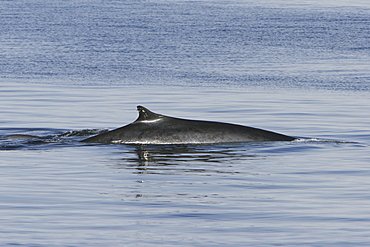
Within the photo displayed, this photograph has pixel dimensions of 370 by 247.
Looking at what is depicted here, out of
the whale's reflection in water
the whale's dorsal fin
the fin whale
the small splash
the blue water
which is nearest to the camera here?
the blue water

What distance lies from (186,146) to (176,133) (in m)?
0.22

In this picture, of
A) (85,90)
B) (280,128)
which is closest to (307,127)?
(280,128)

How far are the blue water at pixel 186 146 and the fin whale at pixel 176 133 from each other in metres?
0.18

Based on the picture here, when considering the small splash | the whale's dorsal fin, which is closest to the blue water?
the small splash

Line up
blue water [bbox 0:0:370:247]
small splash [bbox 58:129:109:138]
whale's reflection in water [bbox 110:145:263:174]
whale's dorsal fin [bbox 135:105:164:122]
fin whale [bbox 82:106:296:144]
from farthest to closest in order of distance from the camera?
small splash [bbox 58:129:109:138] < fin whale [bbox 82:106:296:144] < whale's dorsal fin [bbox 135:105:164:122] < whale's reflection in water [bbox 110:145:263:174] < blue water [bbox 0:0:370:247]

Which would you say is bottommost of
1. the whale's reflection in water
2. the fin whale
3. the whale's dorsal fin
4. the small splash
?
the whale's reflection in water

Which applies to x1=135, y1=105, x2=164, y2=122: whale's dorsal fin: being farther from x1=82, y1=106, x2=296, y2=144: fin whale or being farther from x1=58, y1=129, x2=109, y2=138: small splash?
x1=58, y1=129, x2=109, y2=138: small splash

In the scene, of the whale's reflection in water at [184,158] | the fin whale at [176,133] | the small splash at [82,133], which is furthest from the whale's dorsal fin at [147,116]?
the small splash at [82,133]

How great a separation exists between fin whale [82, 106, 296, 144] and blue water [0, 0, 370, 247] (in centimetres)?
18

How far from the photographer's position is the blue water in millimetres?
6340

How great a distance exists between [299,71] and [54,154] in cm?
1187

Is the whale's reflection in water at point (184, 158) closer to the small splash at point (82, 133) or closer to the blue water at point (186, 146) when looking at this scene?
the blue water at point (186, 146)

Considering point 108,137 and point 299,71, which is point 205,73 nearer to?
point 299,71

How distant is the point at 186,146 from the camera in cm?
1034
